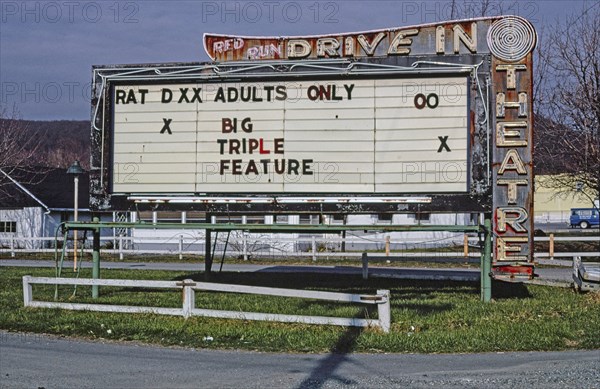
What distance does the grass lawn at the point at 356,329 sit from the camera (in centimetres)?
1132

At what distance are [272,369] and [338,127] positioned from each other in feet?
22.5

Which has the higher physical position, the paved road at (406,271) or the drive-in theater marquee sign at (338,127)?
the drive-in theater marquee sign at (338,127)

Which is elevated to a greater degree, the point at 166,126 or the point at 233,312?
the point at 166,126

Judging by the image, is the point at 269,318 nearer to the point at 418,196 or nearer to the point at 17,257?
the point at 418,196

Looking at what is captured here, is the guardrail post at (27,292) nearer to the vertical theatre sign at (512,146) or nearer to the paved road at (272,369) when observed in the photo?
the paved road at (272,369)

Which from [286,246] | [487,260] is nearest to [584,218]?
[286,246]

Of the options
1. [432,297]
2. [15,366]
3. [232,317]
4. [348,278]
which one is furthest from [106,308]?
[348,278]

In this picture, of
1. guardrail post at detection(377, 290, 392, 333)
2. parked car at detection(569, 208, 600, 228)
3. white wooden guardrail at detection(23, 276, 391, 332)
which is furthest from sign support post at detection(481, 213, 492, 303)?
parked car at detection(569, 208, 600, 228)

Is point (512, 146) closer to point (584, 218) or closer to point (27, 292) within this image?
point (27, 292)

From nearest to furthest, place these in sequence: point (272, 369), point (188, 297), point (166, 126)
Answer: point (272, 369) < point (188, 297) < point (166, 126)

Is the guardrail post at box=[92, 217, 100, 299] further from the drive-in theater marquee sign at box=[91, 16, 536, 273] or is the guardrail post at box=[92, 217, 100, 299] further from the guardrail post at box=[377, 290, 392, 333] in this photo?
the guardrail post at box=[377, 290, 392, 333]

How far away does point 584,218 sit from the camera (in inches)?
2896

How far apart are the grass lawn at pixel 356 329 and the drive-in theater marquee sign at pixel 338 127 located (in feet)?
5.55

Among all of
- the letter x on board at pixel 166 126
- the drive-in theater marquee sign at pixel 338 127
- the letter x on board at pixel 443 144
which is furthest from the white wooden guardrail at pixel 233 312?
the letter x on board at pixel 443 144
